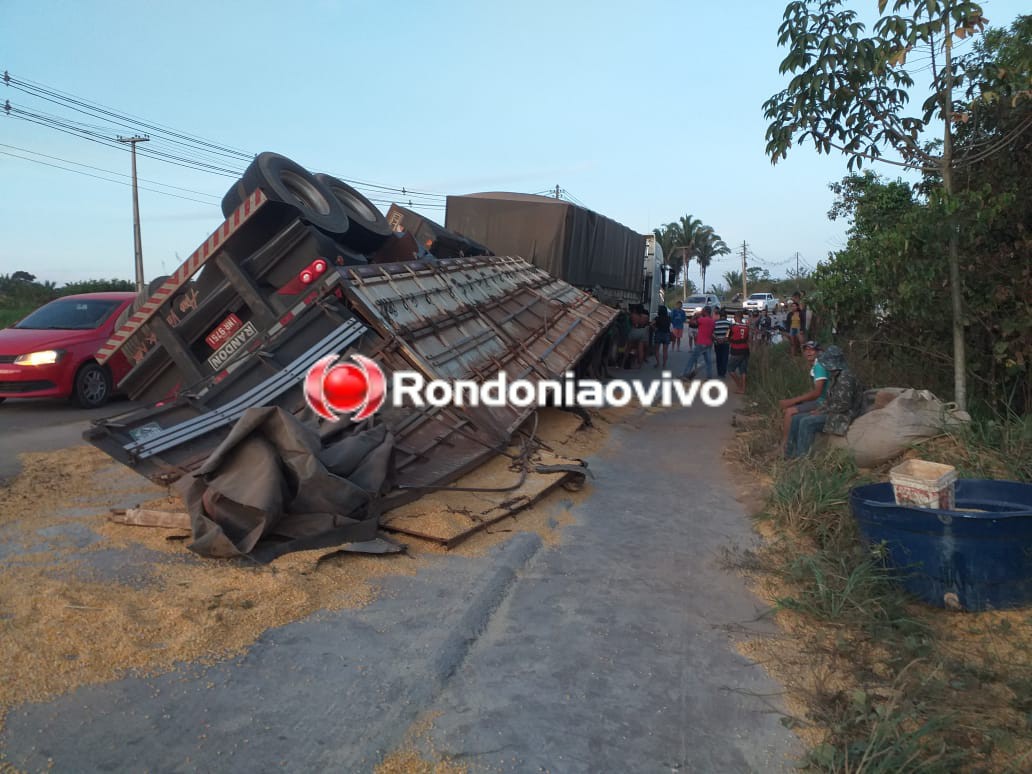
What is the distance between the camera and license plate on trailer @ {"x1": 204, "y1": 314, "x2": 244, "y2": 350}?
23.1 feet

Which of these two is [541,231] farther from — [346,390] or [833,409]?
[346,390]

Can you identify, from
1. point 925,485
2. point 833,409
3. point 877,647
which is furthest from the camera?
point 833,409

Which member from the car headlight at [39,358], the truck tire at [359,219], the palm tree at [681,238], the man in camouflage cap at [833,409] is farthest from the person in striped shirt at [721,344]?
the palm tree at [681,238]

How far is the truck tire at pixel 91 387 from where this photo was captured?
10367 mm

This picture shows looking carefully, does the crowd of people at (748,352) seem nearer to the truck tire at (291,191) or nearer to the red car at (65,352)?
the truck tire at (291,191)

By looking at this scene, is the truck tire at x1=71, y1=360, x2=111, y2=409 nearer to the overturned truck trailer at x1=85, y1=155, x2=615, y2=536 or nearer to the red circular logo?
the overturned truck trailer at x1=85, y1=155, x2=615, y2=536

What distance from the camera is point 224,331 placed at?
7.06 meters

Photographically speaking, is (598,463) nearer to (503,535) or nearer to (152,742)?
(503,535)

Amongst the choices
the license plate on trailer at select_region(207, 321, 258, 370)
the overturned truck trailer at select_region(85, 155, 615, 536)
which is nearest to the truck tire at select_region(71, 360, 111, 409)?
the overturned truck trailer at select_region(85, 155, 615, 536)

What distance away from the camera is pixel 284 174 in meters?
7.86

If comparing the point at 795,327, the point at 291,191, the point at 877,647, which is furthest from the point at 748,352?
the point at 877,647

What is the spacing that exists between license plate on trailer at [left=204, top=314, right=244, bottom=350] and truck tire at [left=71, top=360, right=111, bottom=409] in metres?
4.44

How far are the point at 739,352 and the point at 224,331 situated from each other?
10160 millimetres

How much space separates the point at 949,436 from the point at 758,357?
1033cm
